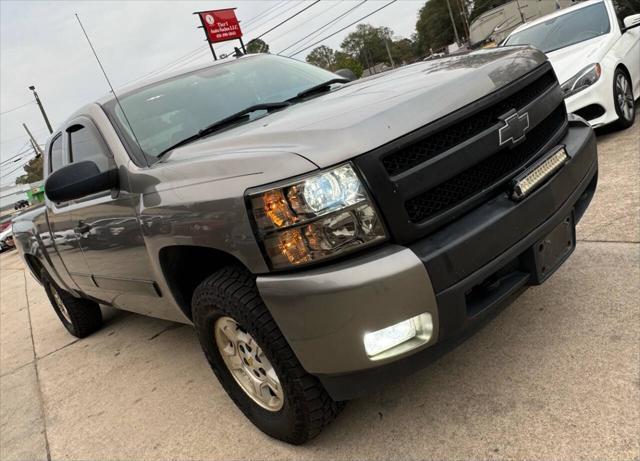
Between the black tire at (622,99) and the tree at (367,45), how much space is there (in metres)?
95.0

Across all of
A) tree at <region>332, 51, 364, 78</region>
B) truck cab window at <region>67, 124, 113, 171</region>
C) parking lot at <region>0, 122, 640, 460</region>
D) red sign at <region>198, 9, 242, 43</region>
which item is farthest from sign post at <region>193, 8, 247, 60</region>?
parking lot at <region>0, 122, 640, 460</region>

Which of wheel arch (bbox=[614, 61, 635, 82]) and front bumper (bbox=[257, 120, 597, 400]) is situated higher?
front bumper (bbox=[257, 120, 597, 400])

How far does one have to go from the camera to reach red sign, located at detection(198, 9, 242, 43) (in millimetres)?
32969

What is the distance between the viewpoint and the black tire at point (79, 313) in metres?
4.61

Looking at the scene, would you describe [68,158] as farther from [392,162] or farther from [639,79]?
[639,79]

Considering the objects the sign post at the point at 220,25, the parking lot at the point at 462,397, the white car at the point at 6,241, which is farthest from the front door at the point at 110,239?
the sign post at the point at 220,25

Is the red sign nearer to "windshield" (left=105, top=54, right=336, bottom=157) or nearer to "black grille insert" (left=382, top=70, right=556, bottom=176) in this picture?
"windshield" (left=105, top=54, right=336, bottom=157)

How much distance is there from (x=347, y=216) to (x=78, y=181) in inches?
59.9

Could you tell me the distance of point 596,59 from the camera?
17.1 feet

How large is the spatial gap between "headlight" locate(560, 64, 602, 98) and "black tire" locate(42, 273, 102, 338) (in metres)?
5.05

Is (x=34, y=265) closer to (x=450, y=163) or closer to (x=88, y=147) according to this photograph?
(x=88, y=147)

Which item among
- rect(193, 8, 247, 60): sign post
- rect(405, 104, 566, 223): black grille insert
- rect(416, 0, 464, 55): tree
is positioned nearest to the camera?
rect(405, 104, 566, 223): black grille insert

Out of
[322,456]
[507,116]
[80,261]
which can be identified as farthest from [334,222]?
[80,261]

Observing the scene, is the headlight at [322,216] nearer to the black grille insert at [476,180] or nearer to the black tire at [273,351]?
the black grille insert at [476,180]
